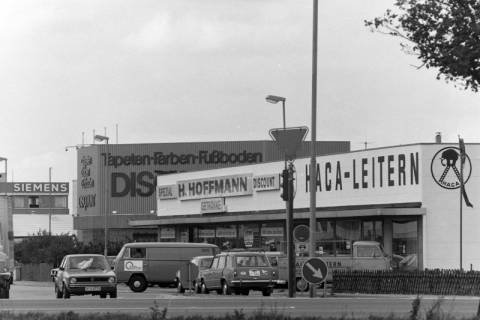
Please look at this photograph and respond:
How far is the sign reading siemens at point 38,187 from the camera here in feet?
614

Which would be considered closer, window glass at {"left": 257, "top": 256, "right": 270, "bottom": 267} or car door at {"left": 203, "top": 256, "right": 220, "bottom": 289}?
window glass at {"left": 257, "top": 256, "right": 270, "bottom": 267}

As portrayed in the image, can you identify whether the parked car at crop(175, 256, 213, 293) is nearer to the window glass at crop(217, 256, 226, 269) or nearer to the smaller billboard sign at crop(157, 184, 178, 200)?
the window glass at crop(217, 256, 226, 269)

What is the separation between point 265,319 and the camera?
19.6m

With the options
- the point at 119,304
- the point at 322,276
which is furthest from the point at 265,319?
the point at 322,276

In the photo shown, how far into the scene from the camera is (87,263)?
131 feet

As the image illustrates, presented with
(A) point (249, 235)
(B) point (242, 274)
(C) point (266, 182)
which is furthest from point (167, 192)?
(B) point (242, 274)

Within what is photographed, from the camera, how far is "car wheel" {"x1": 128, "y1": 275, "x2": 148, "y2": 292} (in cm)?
5241

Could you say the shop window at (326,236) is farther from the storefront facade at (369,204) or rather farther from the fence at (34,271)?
the fence at (34,271)

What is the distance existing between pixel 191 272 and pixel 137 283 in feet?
A: 14.0

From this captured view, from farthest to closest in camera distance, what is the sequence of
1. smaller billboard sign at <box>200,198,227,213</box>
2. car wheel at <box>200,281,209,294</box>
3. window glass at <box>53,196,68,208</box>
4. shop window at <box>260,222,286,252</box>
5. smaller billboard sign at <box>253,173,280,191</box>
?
window glass at <box>53,196,68,208</box> < smaller billboard sign at <box>200,198,227,213</box> < smaller billboard sign at <box>253,173,280,191</box> < shop window at <box>260,222,286,252</box> < car wheel at <box>200,281,209,294</box>

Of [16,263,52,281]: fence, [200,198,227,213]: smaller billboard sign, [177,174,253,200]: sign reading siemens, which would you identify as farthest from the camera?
[16,263,52,281]: fence

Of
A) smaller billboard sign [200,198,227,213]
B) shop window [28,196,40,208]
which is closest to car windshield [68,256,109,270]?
smaller billboard sign [200,198,227,213]

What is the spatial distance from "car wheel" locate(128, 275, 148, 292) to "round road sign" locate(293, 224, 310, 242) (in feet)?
51.3

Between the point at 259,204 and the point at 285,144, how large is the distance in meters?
32.4
